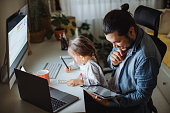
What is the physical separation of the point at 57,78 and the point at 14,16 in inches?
21.8

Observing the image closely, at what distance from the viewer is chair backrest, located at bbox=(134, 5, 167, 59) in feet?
4.67

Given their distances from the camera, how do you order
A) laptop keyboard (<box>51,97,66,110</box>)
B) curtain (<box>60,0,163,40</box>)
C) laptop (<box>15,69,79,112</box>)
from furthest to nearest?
curtain (<box>60,0,163,40</box>)
laptop keyboard (<box>51,97,66,110</box>)
laptop (<box>15,69,79,112</box>)

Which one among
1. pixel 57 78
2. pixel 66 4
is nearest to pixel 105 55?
pixel 66 4

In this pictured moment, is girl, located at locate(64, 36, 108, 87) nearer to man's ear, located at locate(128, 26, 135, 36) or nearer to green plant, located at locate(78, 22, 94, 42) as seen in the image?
man's ear, located at locate(128, 26, 135, 36)

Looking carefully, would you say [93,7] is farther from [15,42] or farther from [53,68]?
[15,42]

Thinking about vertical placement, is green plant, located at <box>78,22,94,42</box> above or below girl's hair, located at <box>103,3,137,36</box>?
below

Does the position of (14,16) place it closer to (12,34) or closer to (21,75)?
(12,34)

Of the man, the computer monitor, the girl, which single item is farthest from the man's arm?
the computer monitor

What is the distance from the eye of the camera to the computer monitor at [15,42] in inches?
48.0

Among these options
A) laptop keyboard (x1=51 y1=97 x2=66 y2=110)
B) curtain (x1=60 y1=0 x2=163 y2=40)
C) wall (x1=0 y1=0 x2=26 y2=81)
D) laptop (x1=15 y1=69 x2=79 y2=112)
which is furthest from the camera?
curtain (x1=60 y1=0 x2=163 y2=40)

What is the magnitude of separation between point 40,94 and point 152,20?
90 centimetres

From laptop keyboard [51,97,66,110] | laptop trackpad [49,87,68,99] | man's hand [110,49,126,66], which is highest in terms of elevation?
man's hand [110,49,126,66]

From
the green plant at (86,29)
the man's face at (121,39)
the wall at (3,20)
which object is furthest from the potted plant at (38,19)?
the man's face at (121,39)

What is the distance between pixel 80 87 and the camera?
1.45 metres
